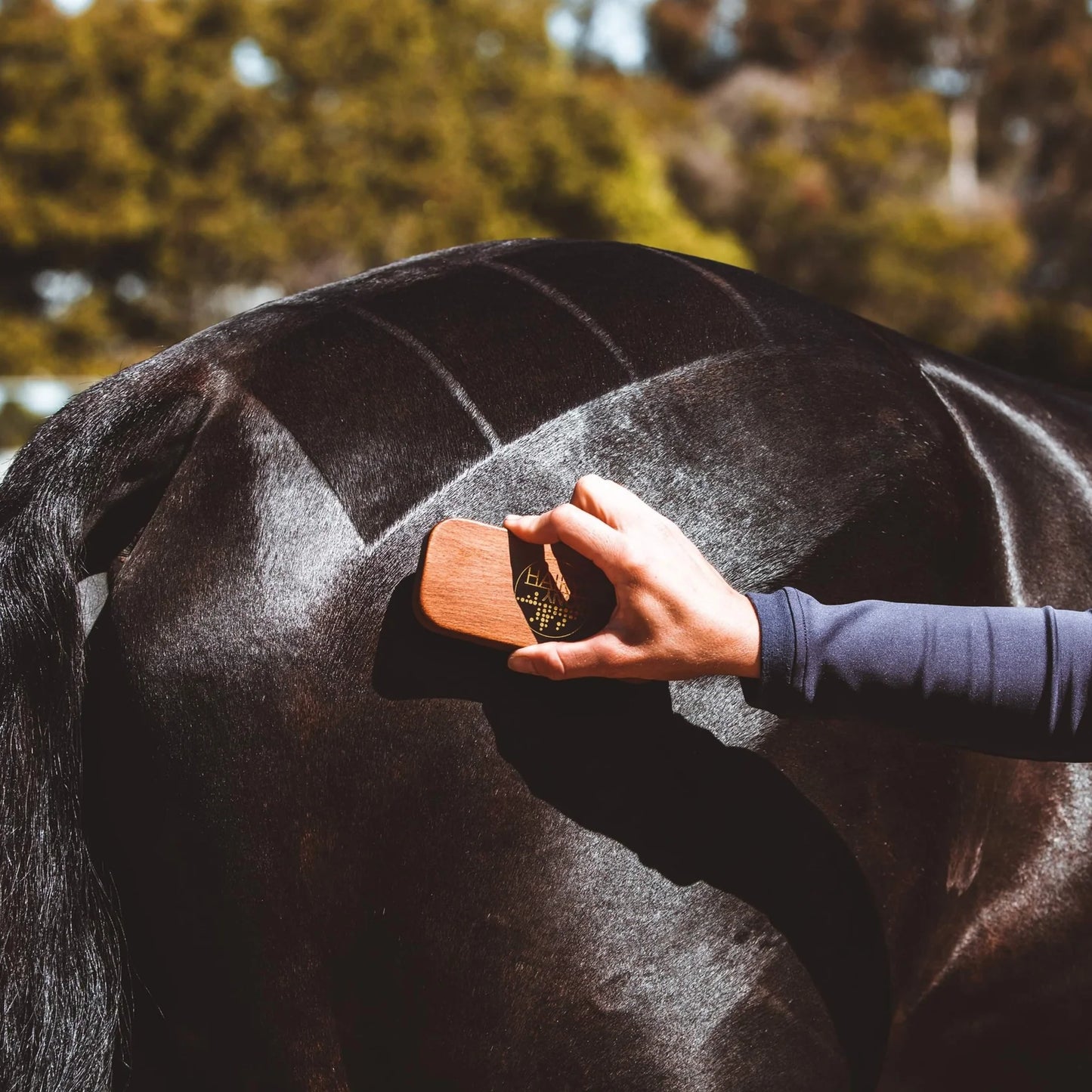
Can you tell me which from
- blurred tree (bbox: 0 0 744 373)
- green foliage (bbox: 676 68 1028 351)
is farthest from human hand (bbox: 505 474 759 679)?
green foliage (bbox: 676 68 1028 351)

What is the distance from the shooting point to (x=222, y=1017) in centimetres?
105

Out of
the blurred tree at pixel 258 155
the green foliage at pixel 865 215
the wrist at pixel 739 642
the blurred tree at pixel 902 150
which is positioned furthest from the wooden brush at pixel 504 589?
the green foliage at pixel 865 215

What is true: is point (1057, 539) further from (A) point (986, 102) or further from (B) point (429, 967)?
(A) point (986, 102)

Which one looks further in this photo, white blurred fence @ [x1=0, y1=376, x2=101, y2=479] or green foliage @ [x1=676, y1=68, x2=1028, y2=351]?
green foliage @ [x1=676, y1=68, x2=1028, y2=351]

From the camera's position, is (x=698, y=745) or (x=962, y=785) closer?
(x=698, y=745)

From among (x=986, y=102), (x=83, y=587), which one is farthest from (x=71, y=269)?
(x=986, y=102)

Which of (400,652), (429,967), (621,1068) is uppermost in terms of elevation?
(400,652)

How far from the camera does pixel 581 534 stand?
999 mm

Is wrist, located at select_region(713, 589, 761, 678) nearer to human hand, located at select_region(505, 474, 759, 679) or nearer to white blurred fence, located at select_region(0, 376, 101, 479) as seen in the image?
human hand, located at select_region(505, 474, 759, 679)

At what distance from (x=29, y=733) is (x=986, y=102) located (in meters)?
32.5

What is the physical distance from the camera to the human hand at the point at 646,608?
982 millimetres

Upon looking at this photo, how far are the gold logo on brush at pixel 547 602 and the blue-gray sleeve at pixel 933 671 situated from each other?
0.17m

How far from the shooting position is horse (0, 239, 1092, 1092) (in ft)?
3.37

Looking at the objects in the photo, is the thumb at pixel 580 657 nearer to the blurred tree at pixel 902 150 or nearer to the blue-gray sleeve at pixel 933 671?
the blue-gray sleeve at pixel 933 671
